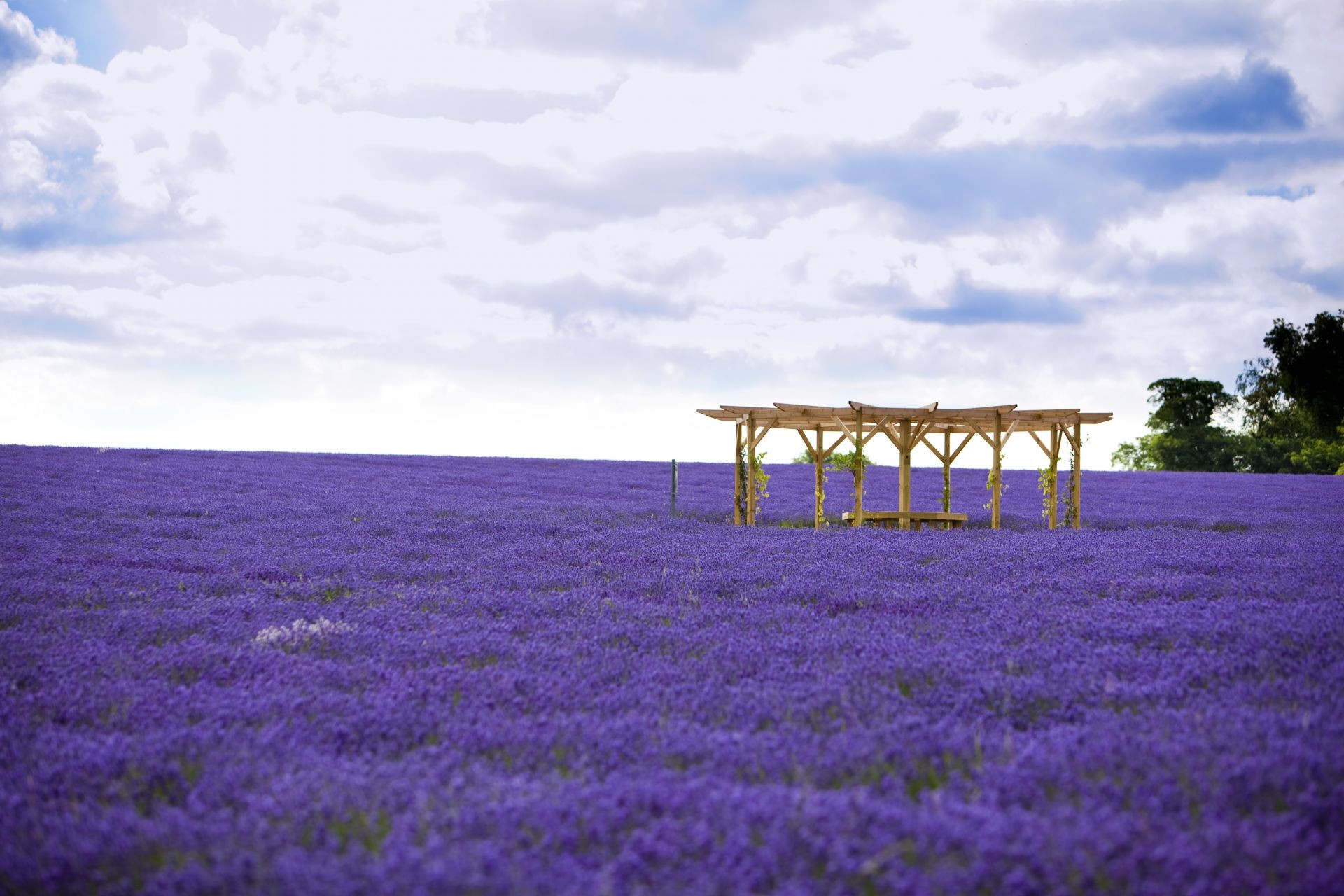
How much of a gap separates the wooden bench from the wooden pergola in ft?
0.70

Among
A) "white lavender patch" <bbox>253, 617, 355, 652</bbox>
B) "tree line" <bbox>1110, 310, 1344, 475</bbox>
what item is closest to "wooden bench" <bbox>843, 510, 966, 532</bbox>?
"white lavender patch" <bbox>253, 617, 355, 652</bbox>

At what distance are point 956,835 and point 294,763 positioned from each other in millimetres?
2670

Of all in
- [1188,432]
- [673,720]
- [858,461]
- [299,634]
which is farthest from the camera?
[1188,432]

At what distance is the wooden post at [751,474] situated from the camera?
1625 cm

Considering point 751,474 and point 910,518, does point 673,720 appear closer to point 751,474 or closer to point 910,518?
point 751,474

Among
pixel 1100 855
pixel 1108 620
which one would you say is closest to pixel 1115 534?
pixel 1108 620

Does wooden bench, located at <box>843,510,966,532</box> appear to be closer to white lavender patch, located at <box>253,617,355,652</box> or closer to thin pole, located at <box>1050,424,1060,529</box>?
thin pole, located at <box>1050,424,1060,529</box>

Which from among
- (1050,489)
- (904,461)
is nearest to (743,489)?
(904,461)

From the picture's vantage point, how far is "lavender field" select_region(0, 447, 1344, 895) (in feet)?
9.26

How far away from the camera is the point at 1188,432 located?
4631 centimetres

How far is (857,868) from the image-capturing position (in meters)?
2.72

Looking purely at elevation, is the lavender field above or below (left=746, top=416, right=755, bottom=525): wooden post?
below

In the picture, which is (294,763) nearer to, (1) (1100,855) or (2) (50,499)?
(1) (1100,855)

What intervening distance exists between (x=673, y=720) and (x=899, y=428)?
14.2 m
